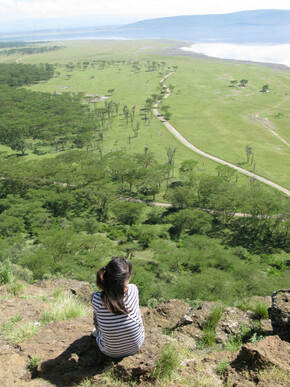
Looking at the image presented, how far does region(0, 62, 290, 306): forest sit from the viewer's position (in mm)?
30953

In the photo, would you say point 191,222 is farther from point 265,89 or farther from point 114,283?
point 265,89

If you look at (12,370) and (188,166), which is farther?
(188,166)

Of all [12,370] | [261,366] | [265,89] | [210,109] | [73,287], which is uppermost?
[265,89]

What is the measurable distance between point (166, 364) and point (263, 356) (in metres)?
2.05

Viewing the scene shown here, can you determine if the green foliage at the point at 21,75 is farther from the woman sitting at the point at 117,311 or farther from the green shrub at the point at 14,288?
the woman sitting at the point at 117,311

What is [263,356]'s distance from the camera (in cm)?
→ 626

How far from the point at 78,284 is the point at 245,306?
727cm

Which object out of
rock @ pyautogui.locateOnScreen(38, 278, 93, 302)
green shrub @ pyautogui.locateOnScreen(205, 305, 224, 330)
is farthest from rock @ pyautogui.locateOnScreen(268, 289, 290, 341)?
rock @ pyautogui.locateOnScreen(38, 278, 93, 302)

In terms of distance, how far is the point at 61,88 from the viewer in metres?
162

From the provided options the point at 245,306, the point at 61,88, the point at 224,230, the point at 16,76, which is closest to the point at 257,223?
the point at 224,230

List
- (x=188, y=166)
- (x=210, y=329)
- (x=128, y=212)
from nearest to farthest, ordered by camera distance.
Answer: (x=210, y=329)
(x=128, y=212)
(x=188, y=166)

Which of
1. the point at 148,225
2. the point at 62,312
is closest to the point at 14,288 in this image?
the point at 62,312

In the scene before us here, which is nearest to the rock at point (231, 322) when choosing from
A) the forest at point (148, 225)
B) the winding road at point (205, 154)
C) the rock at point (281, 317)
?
the rock at point (281, 317)

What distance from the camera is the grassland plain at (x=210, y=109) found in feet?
259
